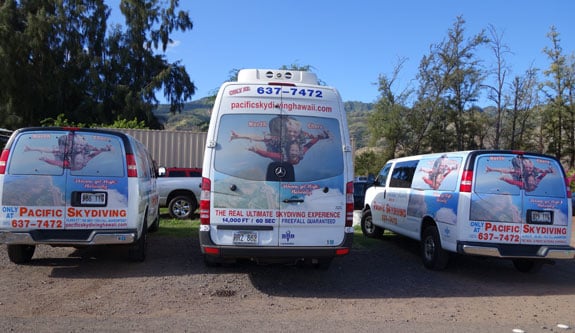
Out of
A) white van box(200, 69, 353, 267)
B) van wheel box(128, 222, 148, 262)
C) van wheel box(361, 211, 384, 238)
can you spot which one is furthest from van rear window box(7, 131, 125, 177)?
van wheel box(361, 211, 384, 238)

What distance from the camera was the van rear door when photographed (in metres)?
7.01

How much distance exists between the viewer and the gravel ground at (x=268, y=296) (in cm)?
502

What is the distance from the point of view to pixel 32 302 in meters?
5.52

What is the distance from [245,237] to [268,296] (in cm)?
82

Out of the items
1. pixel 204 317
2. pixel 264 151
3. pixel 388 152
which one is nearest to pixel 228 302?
pixel 204 317

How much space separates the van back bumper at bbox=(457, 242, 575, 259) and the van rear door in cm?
7

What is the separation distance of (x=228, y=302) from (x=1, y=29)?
33358mm

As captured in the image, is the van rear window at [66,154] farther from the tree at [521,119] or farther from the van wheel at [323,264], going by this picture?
the tree at [521,119]

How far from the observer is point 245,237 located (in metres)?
5.97

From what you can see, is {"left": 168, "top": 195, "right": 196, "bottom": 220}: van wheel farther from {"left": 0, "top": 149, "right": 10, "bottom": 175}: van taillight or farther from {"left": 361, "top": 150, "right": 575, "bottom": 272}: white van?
{"left": 361, "top": 150, "right": 575, "bottom": 272}: white van

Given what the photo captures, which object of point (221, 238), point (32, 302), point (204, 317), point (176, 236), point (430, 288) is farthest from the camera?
point (176, 236)

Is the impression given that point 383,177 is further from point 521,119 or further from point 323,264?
point 521,119

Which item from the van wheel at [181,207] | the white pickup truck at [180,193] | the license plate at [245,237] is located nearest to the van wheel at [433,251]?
the license plate at [245,237]

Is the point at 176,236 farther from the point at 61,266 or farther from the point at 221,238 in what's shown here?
the point at 221,238
